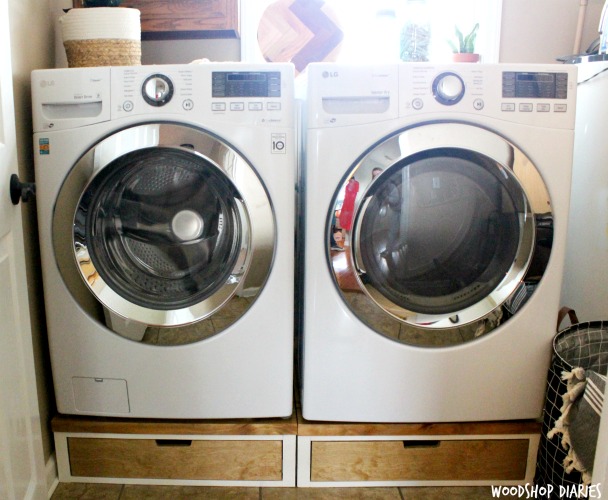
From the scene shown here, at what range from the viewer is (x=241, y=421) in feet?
4.40

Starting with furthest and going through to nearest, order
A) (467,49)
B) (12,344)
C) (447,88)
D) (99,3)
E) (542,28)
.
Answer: (542,28)
(467,49)
(99,3)
(447,88)
(12,344)

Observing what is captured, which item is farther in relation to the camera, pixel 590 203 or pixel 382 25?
pixel 382 25

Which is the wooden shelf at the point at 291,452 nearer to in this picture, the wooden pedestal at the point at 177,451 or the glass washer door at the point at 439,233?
the wooden pedestal at the point at 177,451

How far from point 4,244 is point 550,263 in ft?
3.77

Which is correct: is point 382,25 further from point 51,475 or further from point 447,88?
point 51,475

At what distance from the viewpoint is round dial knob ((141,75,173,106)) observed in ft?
3.90

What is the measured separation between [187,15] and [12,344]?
1.14 meters

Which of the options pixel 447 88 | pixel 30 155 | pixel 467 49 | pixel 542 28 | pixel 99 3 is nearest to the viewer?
pixel 447 88

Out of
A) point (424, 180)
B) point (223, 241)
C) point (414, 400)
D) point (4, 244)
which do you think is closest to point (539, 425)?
point (414, 400)

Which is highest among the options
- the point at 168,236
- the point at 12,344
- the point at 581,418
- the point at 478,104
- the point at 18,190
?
the point at 478,104

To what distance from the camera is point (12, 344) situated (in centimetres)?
102

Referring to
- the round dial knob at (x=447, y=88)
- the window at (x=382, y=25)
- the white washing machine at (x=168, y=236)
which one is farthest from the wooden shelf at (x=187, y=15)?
the round dial knob at (x=447, y=88)

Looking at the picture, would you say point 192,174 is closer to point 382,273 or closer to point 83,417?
point 382,273

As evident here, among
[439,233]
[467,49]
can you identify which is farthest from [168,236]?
[467,49]
